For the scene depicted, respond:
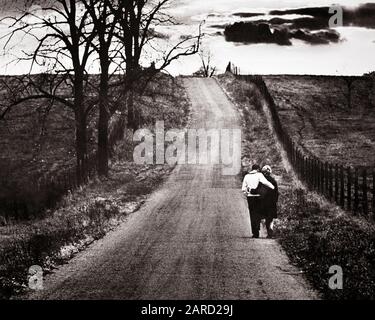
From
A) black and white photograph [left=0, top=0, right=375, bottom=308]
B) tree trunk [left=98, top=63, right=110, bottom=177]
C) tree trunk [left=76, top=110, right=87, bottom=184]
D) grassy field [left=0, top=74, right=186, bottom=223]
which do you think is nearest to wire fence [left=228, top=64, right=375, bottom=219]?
black and white photograph [left=0, top=0, right=375, bottom=308]

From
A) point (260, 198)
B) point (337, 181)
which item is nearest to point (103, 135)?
point (337, 181)

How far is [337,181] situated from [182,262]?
31.8 feet

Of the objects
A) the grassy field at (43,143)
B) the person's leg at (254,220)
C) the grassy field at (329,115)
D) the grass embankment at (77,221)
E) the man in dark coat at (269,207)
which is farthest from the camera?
the grassy field at (43,143)

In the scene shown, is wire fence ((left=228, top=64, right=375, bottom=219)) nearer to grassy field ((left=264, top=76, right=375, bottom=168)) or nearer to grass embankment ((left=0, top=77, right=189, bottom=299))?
grassy field ((left=264, top=76, right=375, bottom=168))

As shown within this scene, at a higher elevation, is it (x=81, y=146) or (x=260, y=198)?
(x=81, y=146)

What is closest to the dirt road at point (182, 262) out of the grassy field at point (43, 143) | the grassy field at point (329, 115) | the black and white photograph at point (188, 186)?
the black and white photograph at point (188, 186)

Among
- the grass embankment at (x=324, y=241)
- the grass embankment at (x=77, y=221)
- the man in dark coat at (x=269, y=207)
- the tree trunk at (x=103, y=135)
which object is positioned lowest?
the grass embankment at (x=77, y=221)

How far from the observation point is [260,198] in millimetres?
14188

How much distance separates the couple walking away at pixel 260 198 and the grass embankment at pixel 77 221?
3.80 meters

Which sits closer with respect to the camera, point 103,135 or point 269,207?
point 269,207

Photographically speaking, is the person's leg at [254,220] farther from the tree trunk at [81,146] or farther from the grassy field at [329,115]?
the grassy field at [329,115]

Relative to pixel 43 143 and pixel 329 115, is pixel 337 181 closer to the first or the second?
pixel 43 143

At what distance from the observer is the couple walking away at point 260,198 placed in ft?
45.8
